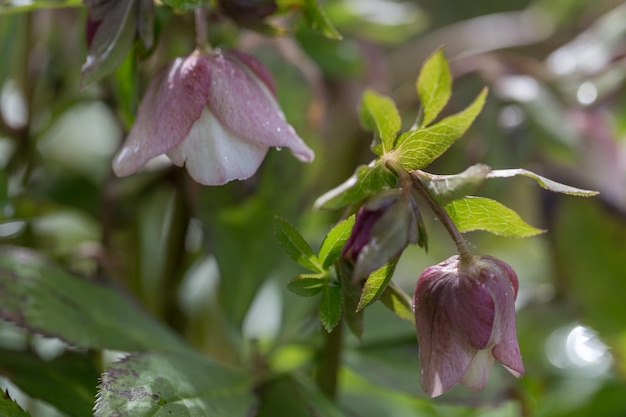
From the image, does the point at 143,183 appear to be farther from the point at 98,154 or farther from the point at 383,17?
the point at 383,17

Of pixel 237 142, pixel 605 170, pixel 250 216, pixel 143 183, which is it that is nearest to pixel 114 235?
pixel 143 183

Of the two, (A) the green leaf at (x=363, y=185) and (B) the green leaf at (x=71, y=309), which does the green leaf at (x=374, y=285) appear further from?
(B) the green leaf at (x=71, y=309)

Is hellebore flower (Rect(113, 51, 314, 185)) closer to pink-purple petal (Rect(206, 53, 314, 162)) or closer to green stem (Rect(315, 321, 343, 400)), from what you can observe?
pink-purple petal (Rect(206, 53, 314, 162))

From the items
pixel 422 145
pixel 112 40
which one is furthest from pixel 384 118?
pixel 112 40

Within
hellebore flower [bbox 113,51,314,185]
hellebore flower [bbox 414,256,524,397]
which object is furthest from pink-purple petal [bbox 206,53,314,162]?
hellebore flower [bbox 414,256,524,397]

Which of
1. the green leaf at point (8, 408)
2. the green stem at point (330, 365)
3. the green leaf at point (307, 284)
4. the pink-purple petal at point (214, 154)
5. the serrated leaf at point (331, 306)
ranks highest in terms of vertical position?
the pink-purple petal at point (214, 154)

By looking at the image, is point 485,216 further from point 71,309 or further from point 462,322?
point 71,309

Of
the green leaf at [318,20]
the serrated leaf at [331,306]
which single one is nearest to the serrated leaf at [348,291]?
the serrated leaf at [331,306]
